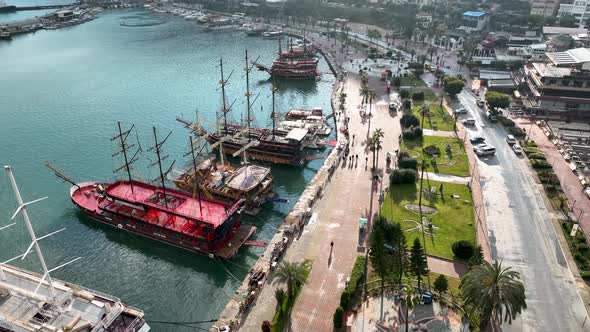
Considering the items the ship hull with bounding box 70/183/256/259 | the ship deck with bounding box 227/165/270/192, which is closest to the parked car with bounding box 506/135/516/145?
the ship deck with bounding box 227/165/270/192

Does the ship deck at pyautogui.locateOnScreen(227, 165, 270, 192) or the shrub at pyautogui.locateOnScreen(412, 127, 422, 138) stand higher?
the shrub at pyautogui.locateOnScreen(412, 127, 422, 138)

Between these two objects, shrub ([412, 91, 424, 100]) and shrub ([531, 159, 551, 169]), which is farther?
shrub ([412, 91, 424, 100])

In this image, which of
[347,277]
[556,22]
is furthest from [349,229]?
[556,22]

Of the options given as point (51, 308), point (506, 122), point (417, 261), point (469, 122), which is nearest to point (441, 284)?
point (417, 261)

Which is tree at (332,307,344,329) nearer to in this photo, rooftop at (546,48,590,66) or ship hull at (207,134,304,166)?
ship hull at (207,134,304,166)

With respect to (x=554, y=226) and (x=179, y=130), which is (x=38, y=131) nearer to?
(x=179, y=130)

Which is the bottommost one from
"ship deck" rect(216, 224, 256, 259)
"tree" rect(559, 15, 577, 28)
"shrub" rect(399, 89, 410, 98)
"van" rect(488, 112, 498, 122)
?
"ship deck" rect(216, 224, 256, 259)

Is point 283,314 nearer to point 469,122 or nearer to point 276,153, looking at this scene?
point 276,153
